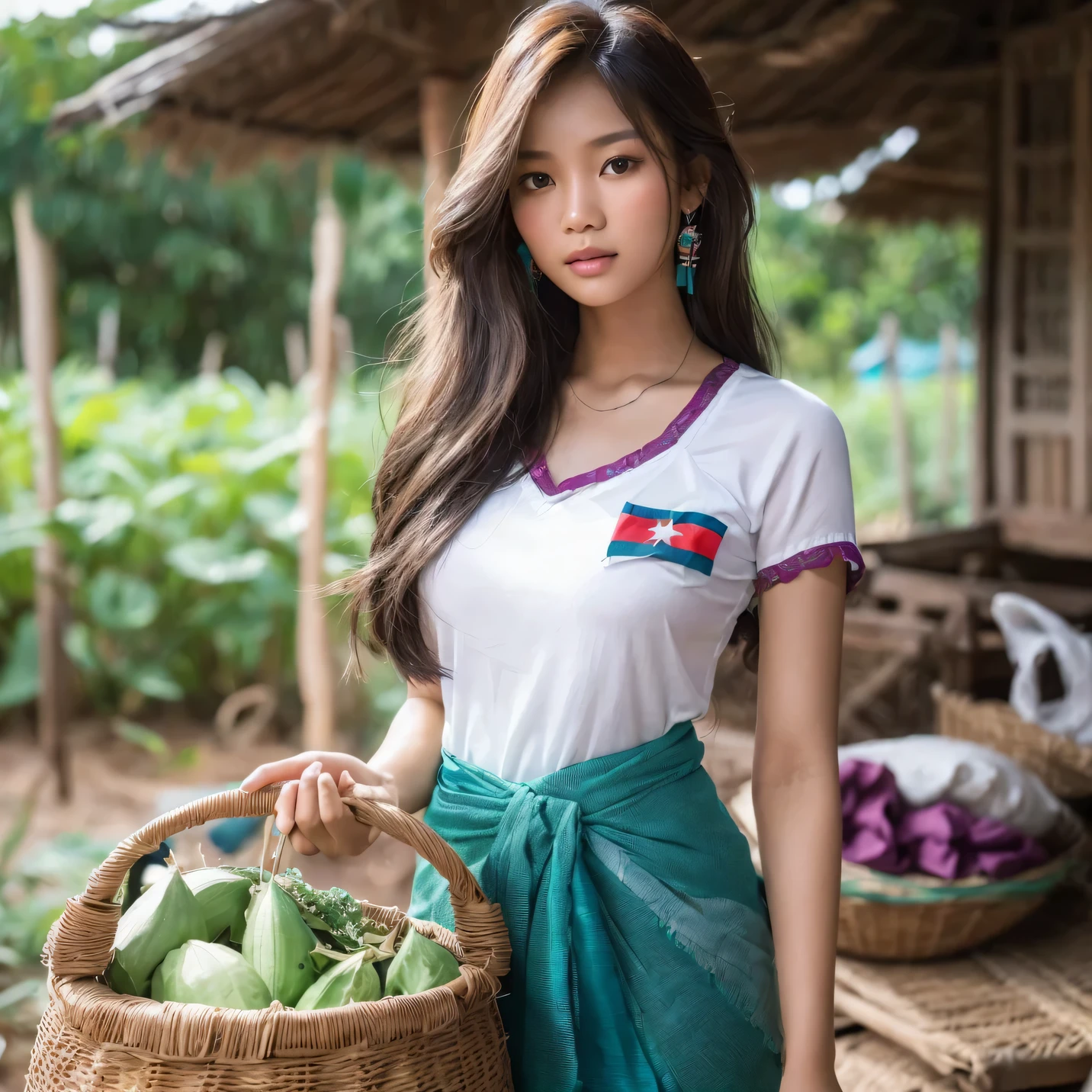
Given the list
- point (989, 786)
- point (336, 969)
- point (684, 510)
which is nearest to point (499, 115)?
point (684, 510)

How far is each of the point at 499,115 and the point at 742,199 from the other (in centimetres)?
34

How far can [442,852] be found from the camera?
1236 millimetres

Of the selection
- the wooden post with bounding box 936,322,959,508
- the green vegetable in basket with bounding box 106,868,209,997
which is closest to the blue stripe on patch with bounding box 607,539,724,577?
the green vegetable in basket with bounding box 106,868,209,997

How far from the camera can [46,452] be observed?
6.69 metres

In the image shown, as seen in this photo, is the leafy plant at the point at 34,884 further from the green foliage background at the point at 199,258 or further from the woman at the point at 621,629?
the green foliage background at the point at 199,258

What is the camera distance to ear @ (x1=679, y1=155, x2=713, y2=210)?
5.22ft

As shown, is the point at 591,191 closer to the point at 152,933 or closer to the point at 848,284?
the point at 152,933

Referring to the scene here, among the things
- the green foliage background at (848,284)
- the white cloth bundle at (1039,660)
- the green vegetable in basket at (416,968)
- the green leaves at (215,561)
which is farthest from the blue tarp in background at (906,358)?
the green vegetable in basket at (416,968)

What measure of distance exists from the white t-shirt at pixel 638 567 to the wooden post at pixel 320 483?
13.1ft

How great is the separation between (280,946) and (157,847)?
0.53 feet

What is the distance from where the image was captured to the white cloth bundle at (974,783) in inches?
102

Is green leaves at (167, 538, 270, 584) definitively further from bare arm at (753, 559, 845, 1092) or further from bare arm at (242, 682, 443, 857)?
bare arm at (753, 559, 845, 1092)

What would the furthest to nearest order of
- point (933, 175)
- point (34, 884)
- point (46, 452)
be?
point (933, 175)
point (46, 452)
point (34, 884)

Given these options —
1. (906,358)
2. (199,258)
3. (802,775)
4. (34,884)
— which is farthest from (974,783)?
(906,358)
